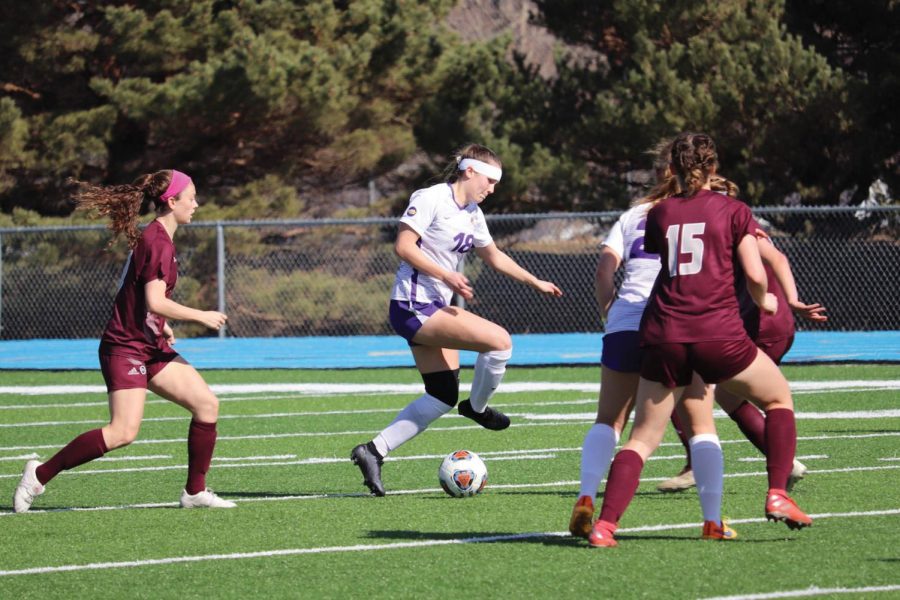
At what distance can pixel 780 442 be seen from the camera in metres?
6.32

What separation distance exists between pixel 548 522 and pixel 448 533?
1.79 ft

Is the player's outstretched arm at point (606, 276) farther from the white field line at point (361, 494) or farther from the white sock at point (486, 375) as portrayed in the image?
the white field line at point (361, 494)

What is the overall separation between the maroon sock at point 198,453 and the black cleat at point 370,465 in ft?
2.64

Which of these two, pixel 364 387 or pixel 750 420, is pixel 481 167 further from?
pixel 364 387

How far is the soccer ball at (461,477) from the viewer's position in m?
8.03

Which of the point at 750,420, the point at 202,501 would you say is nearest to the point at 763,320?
the point at 750,420

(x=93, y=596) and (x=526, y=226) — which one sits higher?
(x=93, y=596)

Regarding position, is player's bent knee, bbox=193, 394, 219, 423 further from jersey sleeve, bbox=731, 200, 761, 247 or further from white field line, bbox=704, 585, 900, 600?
white field line, bbox=704, 585, 900, 600

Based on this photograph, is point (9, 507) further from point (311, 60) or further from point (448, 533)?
point (311, 60)

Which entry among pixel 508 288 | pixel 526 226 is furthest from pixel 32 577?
pixel 526 226

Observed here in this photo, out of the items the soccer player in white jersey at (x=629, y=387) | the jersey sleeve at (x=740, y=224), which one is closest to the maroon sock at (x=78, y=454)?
the soccer player in white jersey at (x=629, y=387)

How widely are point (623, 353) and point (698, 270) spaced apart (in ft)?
3.15

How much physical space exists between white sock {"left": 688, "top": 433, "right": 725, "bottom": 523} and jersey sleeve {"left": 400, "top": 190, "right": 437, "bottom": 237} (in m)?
2.46

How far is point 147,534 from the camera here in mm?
6941
